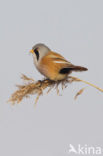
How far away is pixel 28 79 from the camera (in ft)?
13.9

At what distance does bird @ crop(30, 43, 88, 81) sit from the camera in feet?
14.0

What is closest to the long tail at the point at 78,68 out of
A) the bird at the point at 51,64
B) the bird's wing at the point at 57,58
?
the bird at the point at 51,64

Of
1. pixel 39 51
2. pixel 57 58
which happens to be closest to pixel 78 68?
pixel 57 58

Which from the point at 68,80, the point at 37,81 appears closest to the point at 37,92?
the point at 37,81

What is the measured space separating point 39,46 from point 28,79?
1.89ft

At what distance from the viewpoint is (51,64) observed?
4289 mm

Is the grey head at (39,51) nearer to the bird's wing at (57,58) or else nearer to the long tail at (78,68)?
the bird's wing at (57,58)

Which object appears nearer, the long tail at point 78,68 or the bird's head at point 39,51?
the long tail at point 78,68

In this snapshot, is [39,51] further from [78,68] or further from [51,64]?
[78,68]

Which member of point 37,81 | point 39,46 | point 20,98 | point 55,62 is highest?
point 39,46

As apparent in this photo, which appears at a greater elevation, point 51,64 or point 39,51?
point 39,51

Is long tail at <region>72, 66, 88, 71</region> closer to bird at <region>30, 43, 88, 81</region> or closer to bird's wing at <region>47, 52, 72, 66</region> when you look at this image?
bird at <region>30, 43, 88, 81</region>

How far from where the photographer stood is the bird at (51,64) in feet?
14.0

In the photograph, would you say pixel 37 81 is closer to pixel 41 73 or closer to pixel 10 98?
pixel 41 73
